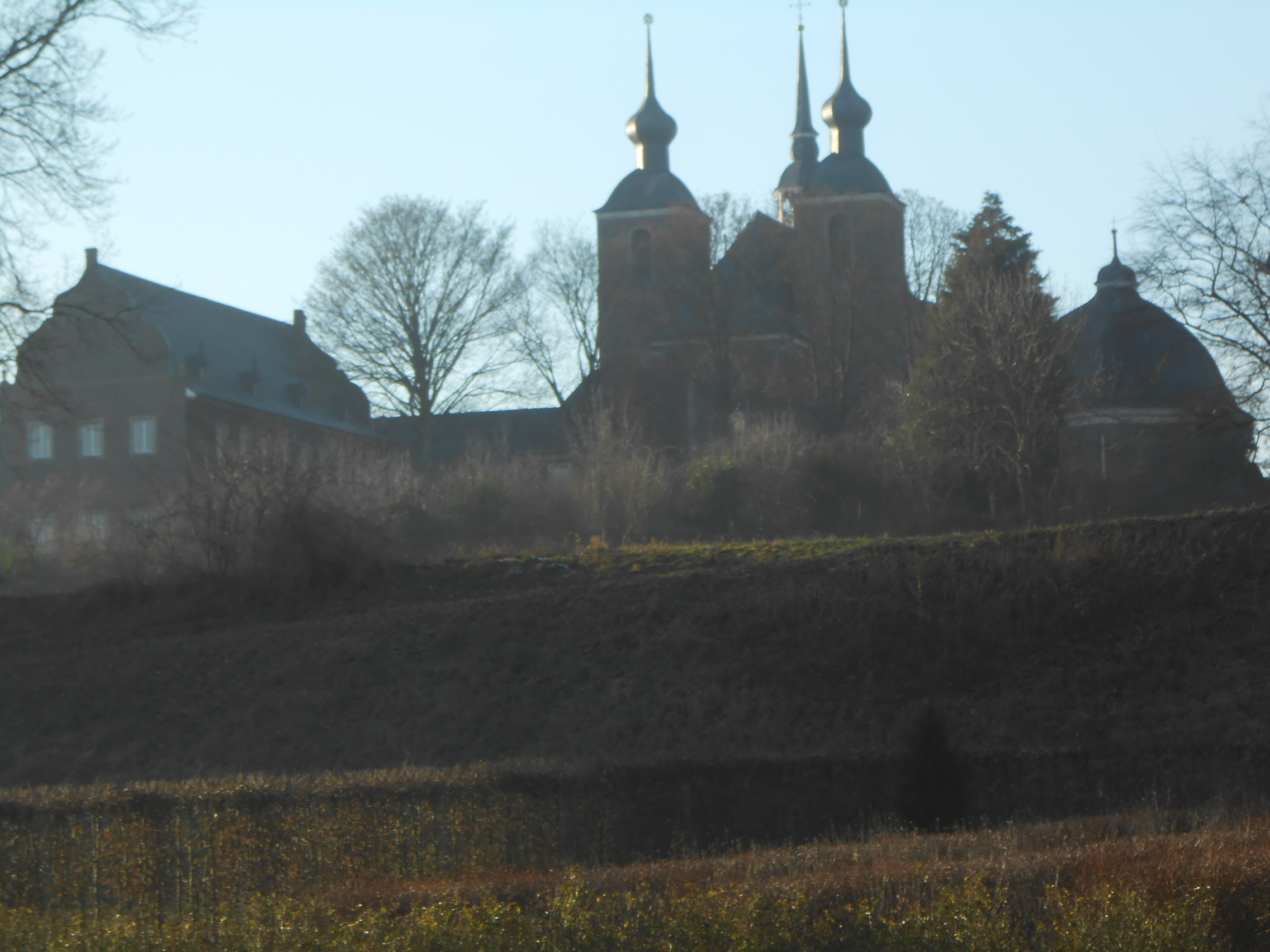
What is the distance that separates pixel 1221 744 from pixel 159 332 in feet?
150

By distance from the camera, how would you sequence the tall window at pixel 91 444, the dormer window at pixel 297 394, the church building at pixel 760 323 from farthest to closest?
the dormer window at pixel 297 394 < the tall window at pixel 91 444 < the church building at pixel 760 323

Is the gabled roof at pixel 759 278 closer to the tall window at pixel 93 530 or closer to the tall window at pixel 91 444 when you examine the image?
the tall window at pixel 93 530

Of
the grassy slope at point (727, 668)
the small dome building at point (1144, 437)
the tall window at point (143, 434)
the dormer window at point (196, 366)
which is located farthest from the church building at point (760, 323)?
the grassy slope at point (727, 668)

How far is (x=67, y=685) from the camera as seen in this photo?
2269 centimetres

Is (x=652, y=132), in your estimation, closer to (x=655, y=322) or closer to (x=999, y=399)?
(x=655, y=322)

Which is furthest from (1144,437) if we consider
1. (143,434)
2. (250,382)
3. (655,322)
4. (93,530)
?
(143,434)

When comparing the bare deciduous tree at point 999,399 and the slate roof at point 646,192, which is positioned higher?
the slate roof at point 646,192

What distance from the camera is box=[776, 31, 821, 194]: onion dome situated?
72.1 m

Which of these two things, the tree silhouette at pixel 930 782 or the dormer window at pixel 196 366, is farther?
the dormer window at pixel 196 366

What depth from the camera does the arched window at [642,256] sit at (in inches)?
2314

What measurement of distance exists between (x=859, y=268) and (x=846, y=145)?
57.1 ft

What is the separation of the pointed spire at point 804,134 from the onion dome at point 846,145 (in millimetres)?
3067

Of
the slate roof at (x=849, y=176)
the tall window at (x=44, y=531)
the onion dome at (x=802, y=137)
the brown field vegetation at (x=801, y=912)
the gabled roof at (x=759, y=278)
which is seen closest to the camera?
the brown field vegetation at (x=801, y=912)

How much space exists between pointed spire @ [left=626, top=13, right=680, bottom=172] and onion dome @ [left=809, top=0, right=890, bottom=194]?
22.9 ft
